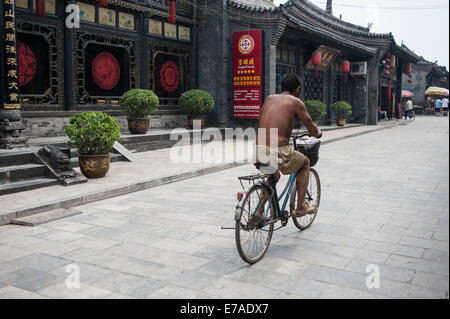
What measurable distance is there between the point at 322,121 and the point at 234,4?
9.67 meters

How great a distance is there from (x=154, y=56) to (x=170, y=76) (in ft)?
3.31

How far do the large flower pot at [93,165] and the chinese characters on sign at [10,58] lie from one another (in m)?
1.61

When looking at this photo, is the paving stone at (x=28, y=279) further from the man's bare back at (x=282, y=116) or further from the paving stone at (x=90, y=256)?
the man's bare back at (x=282, y=116)

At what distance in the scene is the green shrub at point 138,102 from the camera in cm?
1153

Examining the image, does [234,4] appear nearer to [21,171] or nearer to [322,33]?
[322,33]

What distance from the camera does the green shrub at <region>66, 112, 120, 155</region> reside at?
25.7ft

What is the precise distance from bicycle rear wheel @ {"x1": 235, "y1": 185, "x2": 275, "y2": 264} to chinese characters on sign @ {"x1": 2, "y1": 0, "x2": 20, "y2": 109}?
5.66 m

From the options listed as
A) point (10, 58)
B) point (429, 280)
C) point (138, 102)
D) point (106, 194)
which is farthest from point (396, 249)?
point (138, 102)

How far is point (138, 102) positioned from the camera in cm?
1151

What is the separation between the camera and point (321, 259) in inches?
166

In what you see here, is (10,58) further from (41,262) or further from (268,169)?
(268,169)

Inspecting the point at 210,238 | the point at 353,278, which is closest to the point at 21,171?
the point at 210,238

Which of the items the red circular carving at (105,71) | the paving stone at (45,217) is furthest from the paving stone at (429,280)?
the red circular carving at (105,71)

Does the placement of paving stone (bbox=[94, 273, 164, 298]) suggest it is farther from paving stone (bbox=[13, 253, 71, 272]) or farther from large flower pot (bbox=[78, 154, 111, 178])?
large flower pot (bbox=[78, 154, 111, 178])
